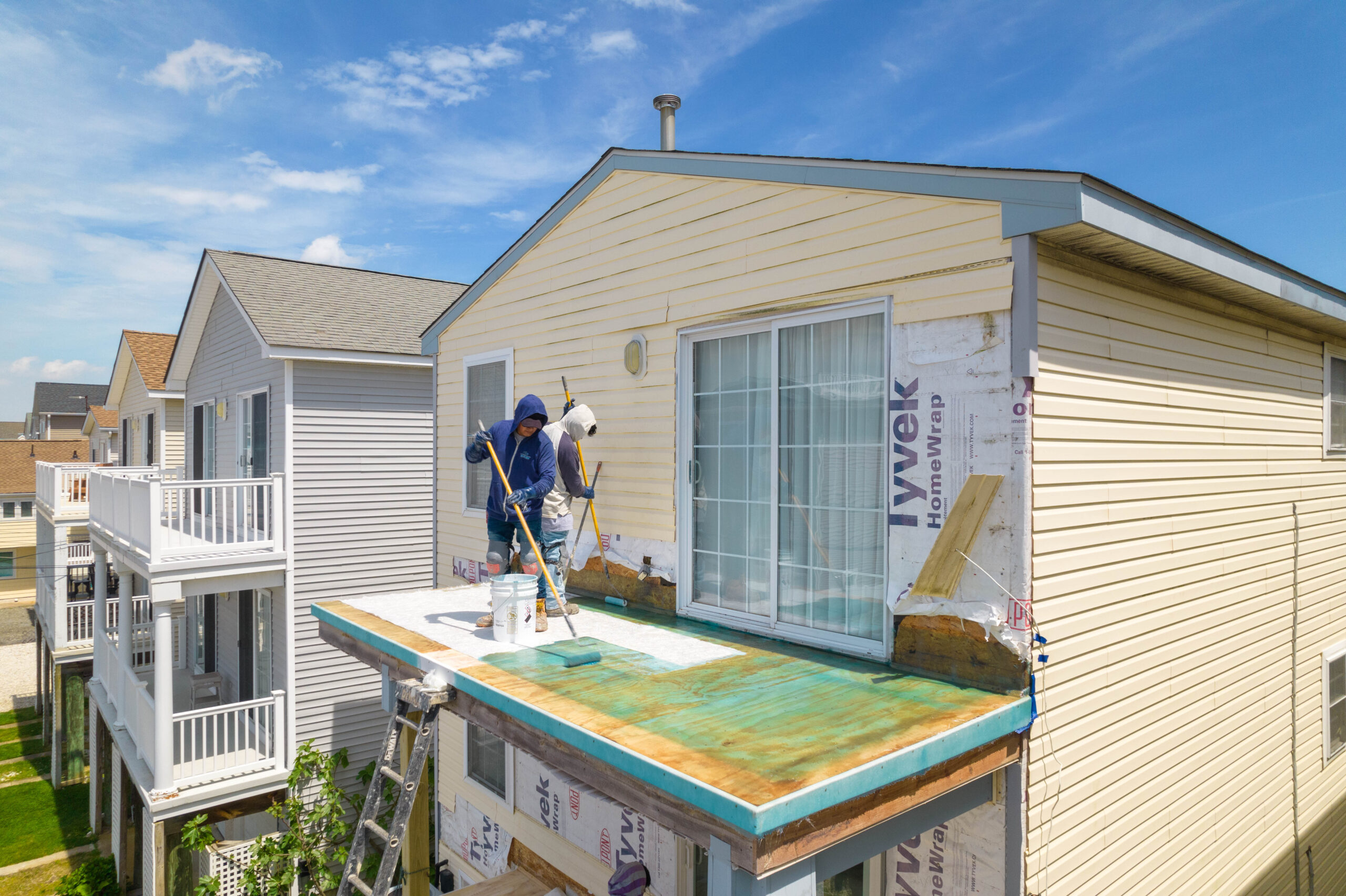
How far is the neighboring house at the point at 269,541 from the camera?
9.43m

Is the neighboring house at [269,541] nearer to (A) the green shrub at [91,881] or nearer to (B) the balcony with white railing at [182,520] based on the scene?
(B) the balcony with white railing at [182,520]

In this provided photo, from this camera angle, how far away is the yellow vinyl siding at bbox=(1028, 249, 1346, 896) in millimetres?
3721

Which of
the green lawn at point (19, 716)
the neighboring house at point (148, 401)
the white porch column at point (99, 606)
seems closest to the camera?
the white porch column at point (99, 606)

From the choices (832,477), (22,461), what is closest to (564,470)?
(832,477)

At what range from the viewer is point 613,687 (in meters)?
3.81

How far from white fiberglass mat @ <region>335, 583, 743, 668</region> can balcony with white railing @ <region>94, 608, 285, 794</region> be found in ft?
14.8

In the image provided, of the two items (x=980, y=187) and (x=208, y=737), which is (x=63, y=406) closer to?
(x=208, y=737)

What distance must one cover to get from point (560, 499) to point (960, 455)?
302 centimetres

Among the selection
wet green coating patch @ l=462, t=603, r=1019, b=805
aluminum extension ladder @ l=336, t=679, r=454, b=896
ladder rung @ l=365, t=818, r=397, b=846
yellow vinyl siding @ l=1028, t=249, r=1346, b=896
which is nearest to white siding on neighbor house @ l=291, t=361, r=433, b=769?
aluminum extension ladder @ l=336, t=679, r=454, b=896

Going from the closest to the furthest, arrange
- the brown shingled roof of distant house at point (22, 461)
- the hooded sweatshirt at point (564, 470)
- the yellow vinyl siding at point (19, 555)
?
the hooded sweatshirt at point (564, 470) < the yellow vinyl siding at point (19, 555) < the brown shingled roof of distant house at point (22, 461)

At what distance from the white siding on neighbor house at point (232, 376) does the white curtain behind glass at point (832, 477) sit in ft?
28.8

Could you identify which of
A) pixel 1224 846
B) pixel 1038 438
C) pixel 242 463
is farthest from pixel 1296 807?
pixel 242 463

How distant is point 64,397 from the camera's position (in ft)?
153

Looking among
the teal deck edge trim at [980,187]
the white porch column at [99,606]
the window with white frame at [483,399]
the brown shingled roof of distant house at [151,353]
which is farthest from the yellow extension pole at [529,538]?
the brown shingled roof of distant house at [151,353]
